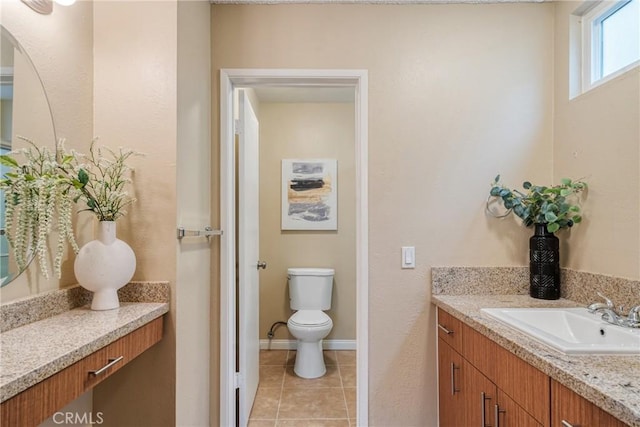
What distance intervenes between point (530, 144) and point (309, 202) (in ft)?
6.17

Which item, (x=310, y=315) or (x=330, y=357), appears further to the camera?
(x=330, y=357)

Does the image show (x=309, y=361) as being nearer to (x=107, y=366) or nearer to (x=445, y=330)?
(x=445, y=330)

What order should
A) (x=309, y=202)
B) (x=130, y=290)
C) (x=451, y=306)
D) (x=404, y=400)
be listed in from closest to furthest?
(x=130, y=290) < (x=451, y=306) < (x=404, y=400) < (x=309, y=202)

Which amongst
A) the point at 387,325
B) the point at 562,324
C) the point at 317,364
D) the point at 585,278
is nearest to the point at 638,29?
the point at 585,278

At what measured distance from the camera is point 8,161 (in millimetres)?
983

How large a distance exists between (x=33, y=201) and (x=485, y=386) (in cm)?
164

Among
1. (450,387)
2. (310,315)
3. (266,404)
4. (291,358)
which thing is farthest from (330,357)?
(450,387)

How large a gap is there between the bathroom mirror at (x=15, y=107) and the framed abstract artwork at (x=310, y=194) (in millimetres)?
2123

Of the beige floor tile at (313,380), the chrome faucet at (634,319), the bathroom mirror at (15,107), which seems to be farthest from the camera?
the beige floor tile at (313,380)

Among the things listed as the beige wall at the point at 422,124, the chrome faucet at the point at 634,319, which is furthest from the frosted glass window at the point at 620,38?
the chrome faucet at the point at 634,319

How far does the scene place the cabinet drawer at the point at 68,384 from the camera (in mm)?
686

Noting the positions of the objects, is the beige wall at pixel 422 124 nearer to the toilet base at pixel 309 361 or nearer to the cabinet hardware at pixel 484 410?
the cabinet hardware at pixel 484 410

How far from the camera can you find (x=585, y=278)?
1.51 metres

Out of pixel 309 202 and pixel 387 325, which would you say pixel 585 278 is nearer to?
pixel 387 325
